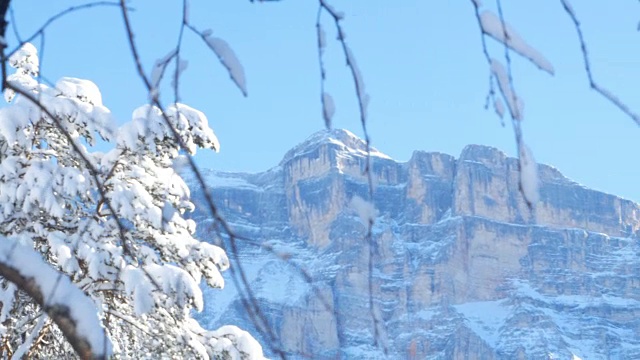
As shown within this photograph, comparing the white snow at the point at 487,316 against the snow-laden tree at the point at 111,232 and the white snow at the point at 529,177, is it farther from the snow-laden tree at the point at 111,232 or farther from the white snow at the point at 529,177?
the white snow at the point at 529,177

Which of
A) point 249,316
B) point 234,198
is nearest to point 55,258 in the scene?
→ point 249,316

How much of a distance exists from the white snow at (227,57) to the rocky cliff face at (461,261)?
106m

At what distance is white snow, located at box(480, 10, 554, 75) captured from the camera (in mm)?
1261

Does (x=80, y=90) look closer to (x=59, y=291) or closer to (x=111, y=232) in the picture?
(x=111, y=232)

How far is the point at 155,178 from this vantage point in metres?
9.70

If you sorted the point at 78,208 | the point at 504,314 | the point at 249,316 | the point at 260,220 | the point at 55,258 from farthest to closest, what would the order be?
the point at 260,220
the point at 504,314
the point at 78,208
the point at 55,258
the point at 249,316

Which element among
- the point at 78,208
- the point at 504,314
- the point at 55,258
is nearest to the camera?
the point at 55,258

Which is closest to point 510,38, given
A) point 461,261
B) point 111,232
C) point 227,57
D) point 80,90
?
point 227,57

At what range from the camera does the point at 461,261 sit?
120312mm

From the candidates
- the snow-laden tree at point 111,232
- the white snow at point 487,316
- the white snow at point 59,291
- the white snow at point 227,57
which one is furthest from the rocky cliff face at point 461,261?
the white snow at point 227,57

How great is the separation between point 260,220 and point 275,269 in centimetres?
792

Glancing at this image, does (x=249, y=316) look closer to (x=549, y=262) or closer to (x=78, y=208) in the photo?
(x=78, y=208)

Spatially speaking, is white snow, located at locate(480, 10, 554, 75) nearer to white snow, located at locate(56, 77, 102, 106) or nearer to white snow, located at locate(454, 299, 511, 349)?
white snow, located at locate(56, 77, 102, 106)

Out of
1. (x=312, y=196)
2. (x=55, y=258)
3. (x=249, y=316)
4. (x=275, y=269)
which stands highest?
(x=312, y=196)
